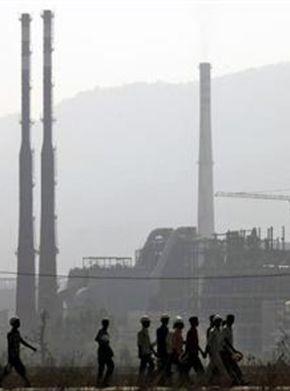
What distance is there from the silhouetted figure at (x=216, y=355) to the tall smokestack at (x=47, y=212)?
60998 millimetres

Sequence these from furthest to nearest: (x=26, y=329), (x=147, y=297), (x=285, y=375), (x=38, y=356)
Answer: (x=147, y=297) → (x=26, y=329) → (x=38, y=356) → (x=285, y=375)

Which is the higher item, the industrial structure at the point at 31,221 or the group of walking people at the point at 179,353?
the industrial structure at the point at 31,221

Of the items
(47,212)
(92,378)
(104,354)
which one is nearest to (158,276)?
(47,212)

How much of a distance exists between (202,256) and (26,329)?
15790 millimetres

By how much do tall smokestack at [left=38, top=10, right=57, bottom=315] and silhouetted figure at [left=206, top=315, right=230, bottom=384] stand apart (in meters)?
61.0

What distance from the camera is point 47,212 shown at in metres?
76.3

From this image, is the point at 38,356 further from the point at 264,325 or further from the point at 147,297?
the point at 147,297

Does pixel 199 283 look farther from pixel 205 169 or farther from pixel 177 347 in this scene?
pixel 177 347

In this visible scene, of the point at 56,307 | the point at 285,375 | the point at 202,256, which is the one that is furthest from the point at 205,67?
the point at 285,375

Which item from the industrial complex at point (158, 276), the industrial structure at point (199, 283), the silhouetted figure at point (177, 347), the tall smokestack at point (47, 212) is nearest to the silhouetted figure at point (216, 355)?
the silhouetted figure at point (177, 347)

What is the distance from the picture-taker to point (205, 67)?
9831 centimetres

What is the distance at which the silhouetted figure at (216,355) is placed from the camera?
49.3 ft

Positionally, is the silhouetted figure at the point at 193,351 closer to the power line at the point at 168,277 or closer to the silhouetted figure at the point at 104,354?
the silhouetted figure at the point at 104,354

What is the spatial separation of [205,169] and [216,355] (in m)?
80.5
